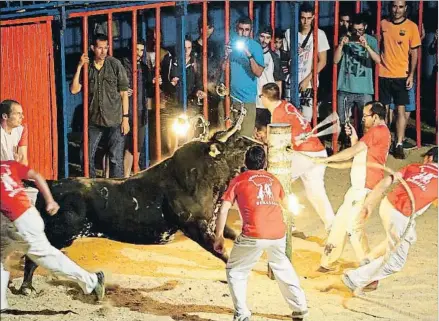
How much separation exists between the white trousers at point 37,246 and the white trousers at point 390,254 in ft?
7.73

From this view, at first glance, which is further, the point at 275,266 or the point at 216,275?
the point at 216,275

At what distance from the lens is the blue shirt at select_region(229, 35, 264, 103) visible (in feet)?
41.1

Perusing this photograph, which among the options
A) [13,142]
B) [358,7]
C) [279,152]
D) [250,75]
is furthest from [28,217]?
[358,7]

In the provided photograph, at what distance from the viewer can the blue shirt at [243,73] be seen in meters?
12.5

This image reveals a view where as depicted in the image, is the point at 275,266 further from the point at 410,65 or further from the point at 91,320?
the point at 410,65

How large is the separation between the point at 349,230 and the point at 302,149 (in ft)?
3.74

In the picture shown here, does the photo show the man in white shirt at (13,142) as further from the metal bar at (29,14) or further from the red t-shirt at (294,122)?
the red t-shirt at (294,122)

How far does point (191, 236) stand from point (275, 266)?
1210mm

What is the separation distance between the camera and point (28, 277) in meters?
9.17

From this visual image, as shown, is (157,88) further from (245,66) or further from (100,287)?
(100,287)

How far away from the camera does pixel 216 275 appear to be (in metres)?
9.88

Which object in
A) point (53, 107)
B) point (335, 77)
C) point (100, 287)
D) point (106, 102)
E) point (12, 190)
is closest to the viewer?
point (12, 190)

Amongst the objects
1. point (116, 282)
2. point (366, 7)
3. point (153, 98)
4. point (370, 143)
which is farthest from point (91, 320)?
point (366, 7)

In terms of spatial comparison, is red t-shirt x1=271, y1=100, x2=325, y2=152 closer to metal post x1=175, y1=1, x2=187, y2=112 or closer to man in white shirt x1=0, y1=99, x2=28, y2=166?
metal post x1=175, y1=1, x2=187, y2=112
